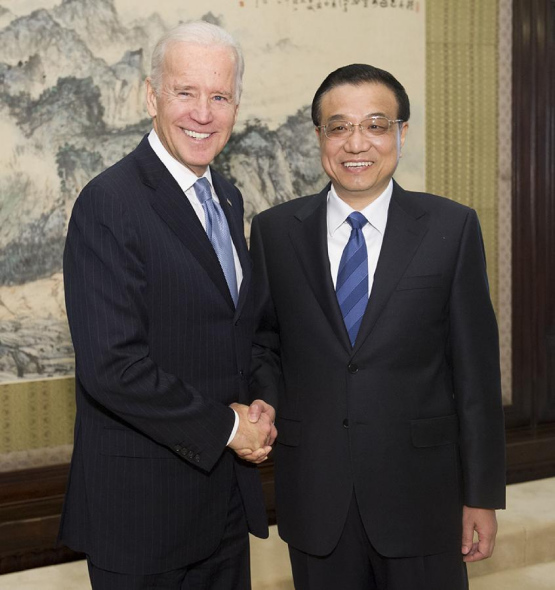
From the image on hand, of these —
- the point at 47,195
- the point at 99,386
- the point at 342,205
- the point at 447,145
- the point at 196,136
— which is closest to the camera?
the point at 99,386

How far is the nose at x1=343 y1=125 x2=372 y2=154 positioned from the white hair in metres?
0.29

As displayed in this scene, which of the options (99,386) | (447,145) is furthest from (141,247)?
(447,145)

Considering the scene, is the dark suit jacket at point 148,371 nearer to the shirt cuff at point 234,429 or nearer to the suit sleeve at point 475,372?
the shirt cuff at point 234,429

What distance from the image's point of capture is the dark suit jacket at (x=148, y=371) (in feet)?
5.90

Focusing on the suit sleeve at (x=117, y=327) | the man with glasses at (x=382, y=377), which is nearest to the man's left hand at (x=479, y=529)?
the man with glasses at (x=382, y=377)

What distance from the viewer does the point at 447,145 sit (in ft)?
14.4

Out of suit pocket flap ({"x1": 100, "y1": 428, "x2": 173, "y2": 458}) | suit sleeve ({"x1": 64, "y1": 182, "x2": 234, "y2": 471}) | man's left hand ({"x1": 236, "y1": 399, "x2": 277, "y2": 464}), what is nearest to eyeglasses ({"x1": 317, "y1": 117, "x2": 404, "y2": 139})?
suit sleeve ({"x1": 64, "y1": 182, "x2": 234, "y2": 471})

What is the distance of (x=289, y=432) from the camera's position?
6.91 ft

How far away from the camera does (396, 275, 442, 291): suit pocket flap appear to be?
201 centimetres

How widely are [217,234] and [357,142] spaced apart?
1.31 ft

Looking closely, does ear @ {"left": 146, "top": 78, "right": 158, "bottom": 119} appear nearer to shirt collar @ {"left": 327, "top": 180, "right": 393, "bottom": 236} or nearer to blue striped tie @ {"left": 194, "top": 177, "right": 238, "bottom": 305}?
blue striped tie @ {"left": 194, "top": 177, "right": 238, "bottom": 305}

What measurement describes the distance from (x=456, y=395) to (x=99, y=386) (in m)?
0.85

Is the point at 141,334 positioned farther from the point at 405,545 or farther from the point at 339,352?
the point at 405,545

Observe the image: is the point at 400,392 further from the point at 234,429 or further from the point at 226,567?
the point at 226,567
